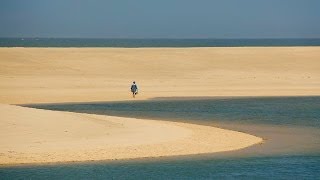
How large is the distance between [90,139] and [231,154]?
13.3 feet

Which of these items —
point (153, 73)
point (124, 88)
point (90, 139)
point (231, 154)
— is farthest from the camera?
point (153, 73)

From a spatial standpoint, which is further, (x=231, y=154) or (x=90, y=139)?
(x=90, y=139)

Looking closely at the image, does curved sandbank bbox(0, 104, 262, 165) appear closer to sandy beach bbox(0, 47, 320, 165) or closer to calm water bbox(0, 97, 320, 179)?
sandy beach bbox(0, 47, 320, 165)

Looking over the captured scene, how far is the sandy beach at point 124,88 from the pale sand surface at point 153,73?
2.1 inches

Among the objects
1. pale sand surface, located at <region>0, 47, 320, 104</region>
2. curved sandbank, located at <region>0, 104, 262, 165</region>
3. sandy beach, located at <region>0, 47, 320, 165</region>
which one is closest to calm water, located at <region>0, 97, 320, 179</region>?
curved sandbank, located at <region>0, 104, 262, 165</region>

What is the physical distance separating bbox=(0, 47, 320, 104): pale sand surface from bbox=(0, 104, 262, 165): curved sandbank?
1452cm

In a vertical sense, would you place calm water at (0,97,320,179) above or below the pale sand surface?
below

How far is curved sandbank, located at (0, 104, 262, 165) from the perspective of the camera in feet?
69.0

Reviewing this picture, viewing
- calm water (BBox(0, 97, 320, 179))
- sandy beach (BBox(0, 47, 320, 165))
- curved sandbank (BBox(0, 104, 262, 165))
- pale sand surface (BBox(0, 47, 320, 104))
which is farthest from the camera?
pale sand surface (BBox(0, 47, 320, 104))

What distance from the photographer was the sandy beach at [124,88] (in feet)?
72.1

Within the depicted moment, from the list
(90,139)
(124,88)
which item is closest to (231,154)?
(90,139)

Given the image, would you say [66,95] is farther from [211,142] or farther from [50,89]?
[211,142]

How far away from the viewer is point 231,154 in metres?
22.2

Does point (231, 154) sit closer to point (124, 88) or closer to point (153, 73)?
point (124, 88)
